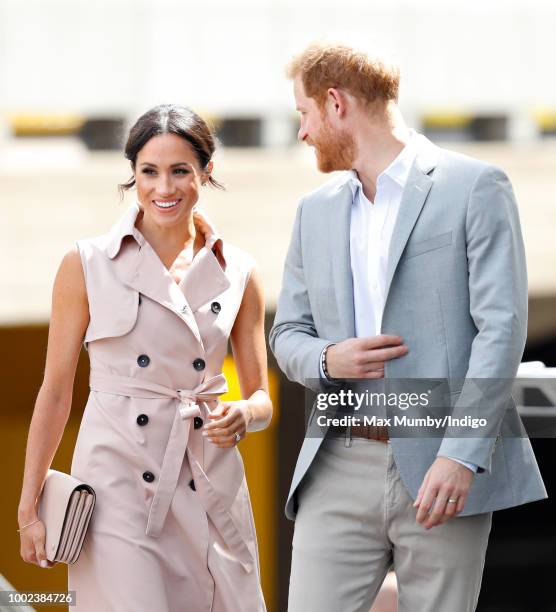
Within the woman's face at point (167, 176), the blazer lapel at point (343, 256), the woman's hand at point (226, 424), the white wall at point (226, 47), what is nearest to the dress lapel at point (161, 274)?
the woman's face at point (167, 176)

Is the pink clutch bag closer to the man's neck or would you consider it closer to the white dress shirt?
the white dress shirt

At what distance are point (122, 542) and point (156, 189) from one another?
919mm

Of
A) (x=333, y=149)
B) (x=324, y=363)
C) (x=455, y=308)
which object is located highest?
(x=333, y=149)

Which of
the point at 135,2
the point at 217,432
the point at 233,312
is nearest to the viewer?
the point at 217,432

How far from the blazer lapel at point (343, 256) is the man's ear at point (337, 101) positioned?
0.64ft

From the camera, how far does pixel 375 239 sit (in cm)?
319

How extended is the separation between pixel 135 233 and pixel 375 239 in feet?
2.31

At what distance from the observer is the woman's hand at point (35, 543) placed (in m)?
3.38

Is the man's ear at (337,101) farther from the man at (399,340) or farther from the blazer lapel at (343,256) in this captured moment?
the blazer lapel at (343,256)

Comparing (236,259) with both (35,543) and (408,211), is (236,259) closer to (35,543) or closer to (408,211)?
(408,211)

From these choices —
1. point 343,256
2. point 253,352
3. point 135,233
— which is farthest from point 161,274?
point 343,256

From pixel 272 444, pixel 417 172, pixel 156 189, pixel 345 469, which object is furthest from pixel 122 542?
pixel 272 444

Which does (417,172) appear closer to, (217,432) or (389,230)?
(389,230)

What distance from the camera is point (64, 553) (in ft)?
10.9
